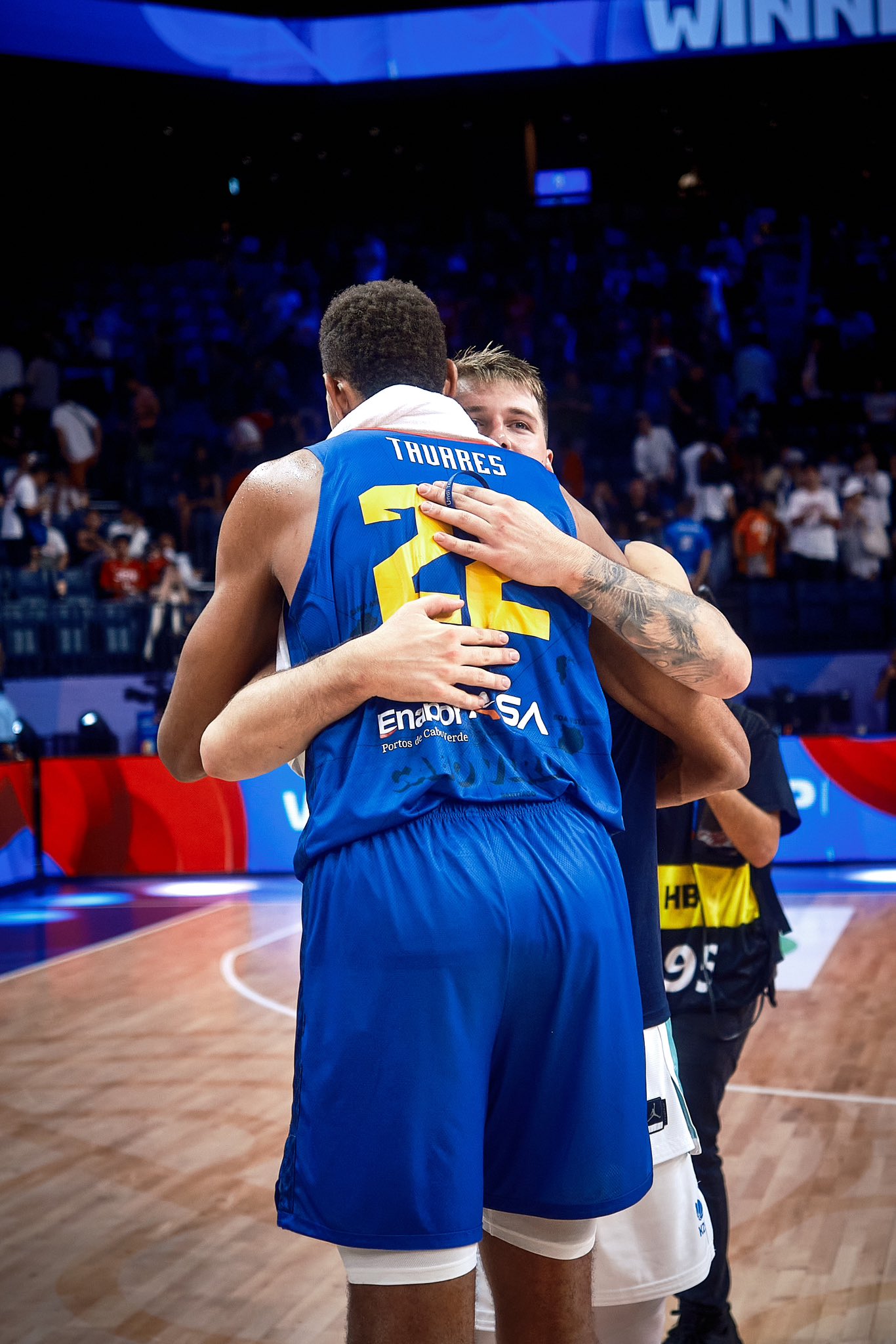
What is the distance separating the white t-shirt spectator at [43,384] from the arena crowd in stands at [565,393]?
0.09 ft

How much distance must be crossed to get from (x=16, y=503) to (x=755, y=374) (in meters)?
8.47

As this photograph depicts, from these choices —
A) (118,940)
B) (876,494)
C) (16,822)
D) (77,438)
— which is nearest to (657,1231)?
(118,940)

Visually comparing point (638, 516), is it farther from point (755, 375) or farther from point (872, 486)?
point (755, 375)

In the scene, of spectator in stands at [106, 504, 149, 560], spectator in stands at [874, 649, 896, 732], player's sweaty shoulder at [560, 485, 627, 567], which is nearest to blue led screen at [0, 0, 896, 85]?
spectator in stands at [106, 504, 149, 560]

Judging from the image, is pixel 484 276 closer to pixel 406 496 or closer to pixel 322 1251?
pixel 322 1251

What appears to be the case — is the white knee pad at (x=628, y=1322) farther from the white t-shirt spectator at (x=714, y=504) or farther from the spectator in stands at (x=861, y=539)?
the white t-shirt spectator at (x=714, y=504)

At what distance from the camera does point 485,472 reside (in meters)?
1.83

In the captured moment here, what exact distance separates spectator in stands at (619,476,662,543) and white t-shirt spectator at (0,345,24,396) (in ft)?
25.2

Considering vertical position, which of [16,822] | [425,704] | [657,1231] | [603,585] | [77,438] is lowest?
[16,822]

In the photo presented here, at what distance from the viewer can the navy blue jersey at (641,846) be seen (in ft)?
7.43

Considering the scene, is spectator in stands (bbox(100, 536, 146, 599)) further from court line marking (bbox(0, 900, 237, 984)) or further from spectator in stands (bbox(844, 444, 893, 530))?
spectator in stands (bbox(844, 444, 893, 530))

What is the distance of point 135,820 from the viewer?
1055 centimetres

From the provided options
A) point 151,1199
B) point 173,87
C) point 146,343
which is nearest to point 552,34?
point 173,87

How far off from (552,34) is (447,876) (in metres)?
16.2
